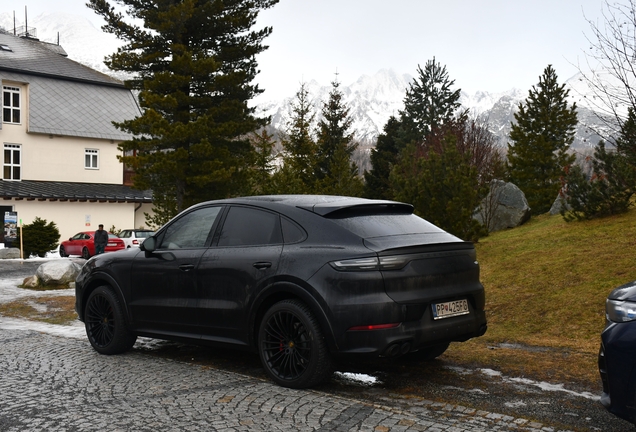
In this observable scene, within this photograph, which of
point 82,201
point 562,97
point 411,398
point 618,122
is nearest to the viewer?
point 411,398

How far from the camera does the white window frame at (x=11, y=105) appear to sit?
40281 mm

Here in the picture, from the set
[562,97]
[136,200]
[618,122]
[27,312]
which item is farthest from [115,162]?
[618,122]

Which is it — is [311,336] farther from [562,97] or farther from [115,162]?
[115,162]

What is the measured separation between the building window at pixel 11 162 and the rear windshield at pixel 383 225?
39.2 metres

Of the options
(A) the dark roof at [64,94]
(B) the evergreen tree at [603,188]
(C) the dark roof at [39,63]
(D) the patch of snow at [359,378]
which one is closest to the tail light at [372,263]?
(D) the patch of snow at [359,378]

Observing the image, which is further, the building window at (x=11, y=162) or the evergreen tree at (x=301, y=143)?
the evergreen tree at (x=301, y=143)

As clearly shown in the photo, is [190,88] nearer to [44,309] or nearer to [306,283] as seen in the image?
[44,309]

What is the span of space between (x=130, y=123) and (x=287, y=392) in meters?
22.8

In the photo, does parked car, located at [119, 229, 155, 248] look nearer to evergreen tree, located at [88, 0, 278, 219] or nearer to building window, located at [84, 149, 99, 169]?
evergreen tree, located at [88, 0, 278, 219]

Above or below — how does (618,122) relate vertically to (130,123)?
below

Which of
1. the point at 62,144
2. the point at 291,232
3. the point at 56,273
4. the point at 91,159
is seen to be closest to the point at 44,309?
the point at 56,273

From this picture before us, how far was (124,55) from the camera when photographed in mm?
26500

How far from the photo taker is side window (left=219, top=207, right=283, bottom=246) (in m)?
6.08

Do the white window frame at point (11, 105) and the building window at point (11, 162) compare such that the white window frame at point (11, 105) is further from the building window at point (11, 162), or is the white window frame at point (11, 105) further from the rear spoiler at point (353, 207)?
the rear spoiler at point (353, 207)
